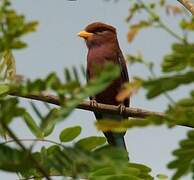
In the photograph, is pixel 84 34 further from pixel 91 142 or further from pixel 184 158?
pixel 184 158

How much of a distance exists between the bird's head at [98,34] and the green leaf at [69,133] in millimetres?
4554

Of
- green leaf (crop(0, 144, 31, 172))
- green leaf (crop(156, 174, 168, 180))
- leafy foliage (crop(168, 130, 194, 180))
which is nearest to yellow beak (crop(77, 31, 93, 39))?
green leaf (crop(156, 174, 168, 180))

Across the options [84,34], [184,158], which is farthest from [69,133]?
[84,34]

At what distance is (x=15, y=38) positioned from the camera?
1071 millimetres

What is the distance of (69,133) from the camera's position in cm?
208

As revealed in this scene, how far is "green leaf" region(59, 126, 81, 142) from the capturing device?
204 centimetres

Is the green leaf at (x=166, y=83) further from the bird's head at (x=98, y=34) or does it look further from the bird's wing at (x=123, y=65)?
the bird's head at (x=98, y=34)

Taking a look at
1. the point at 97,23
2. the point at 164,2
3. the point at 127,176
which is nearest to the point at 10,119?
the point at 127,176

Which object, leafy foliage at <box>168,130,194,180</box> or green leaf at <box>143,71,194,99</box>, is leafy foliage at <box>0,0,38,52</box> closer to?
green leaf at <box>143,71,194,99</box>

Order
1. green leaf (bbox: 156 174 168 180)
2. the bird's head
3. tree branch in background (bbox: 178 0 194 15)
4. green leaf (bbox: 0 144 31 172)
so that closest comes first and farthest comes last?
green leaf (bbox: 0 144 31 172), green leaf (bbox: 156 174 168 180), tree branch in background (bbox: 178 0 194 15), the bird's head

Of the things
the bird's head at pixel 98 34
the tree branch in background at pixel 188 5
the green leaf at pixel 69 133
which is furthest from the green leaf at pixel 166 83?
the bird's head at pixel 98 34

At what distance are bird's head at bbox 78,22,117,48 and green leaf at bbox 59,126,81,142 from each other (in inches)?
179

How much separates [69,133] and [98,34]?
15.7ft

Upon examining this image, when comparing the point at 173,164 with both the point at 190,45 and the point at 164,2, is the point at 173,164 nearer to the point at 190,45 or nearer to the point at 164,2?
the point at 190,45
